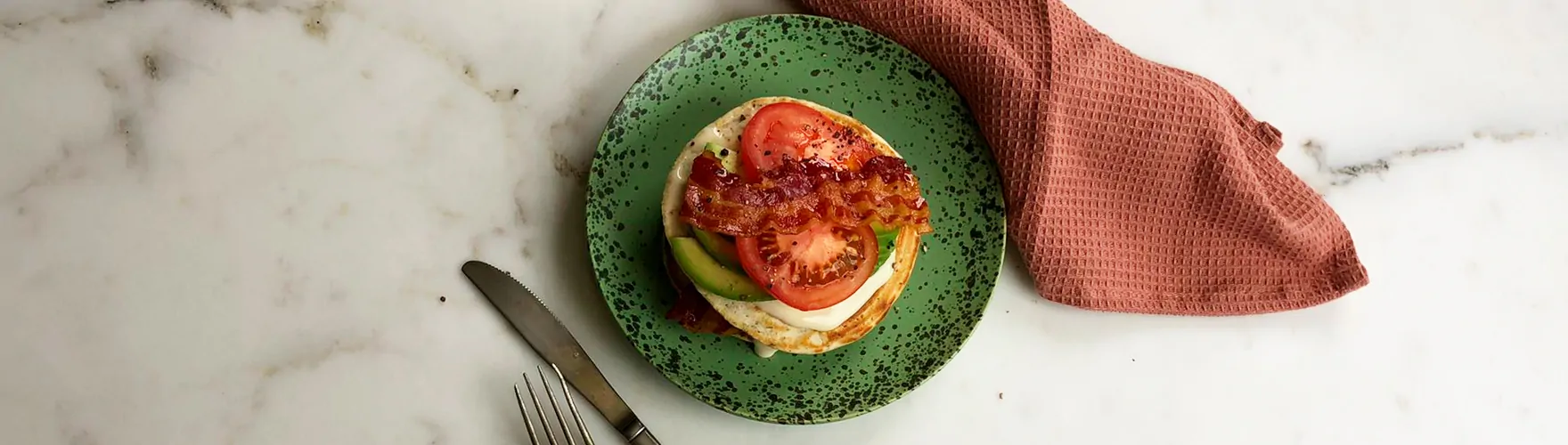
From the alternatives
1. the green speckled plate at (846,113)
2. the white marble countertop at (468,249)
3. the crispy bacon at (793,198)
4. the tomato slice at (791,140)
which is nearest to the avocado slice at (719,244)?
the crispy bacon at (793,198)

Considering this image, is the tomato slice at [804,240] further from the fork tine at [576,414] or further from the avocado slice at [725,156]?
the fork tine at [576,414]

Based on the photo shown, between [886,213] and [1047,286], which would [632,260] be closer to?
[886,213]

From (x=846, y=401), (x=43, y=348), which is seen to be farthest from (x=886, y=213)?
(x=43, y=348)

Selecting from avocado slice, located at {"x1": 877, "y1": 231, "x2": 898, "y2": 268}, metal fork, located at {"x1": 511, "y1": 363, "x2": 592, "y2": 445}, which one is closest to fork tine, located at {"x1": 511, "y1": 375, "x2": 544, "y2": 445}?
metal fork, located at {"x1": 511, "y1": 363, "x2": 592, "y2": 445}

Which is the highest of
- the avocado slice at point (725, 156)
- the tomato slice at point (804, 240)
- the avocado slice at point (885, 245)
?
the avocado slice at point (725, 156)

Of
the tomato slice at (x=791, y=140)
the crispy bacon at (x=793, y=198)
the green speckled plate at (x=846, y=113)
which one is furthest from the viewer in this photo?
the green speckled plate at (x=846, y=113)

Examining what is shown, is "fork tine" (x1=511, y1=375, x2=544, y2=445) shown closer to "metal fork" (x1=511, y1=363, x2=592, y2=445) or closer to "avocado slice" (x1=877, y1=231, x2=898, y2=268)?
"metal fork" (x1=511, y1=363, x2=592, y2=445)

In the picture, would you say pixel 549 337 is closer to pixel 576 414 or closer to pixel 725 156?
pixel 576 414
